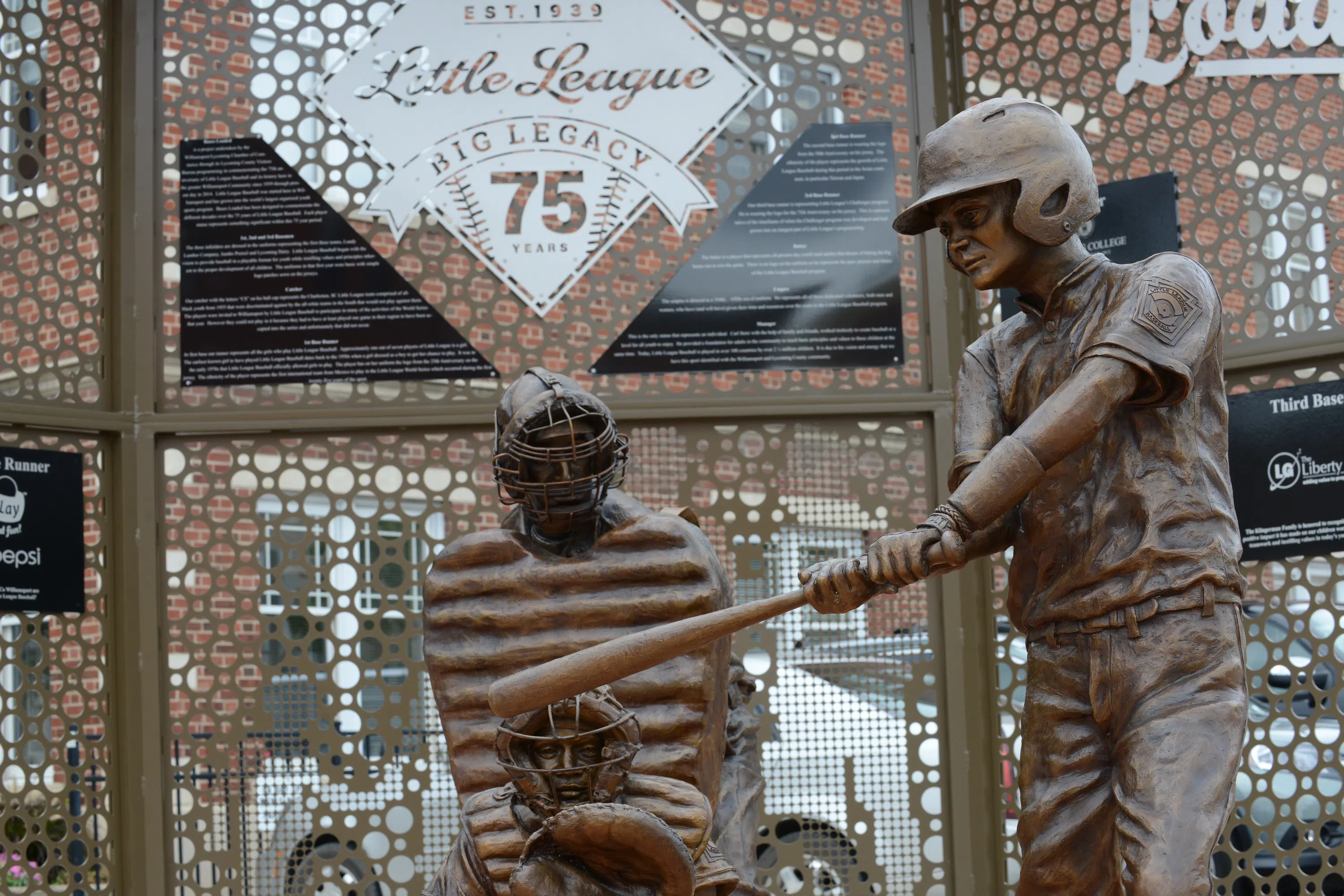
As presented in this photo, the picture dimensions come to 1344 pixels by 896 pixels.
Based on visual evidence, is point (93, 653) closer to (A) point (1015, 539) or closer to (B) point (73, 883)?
(B) point (73, 883)

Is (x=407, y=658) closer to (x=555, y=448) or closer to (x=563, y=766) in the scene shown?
(x=555, y=448)

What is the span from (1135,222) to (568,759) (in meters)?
3.10

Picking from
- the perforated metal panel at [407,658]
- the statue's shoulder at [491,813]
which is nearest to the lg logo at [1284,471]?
the perforated metal panel at [407,658]

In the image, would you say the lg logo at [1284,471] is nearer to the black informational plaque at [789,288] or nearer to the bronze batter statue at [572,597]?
the black informational plaque at [789,288]

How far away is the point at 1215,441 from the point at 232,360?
3.58 m

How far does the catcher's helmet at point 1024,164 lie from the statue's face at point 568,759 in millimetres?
1271

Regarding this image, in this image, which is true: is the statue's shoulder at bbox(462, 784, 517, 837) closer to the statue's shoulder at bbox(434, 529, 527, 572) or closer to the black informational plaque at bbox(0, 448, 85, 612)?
the statue's shoulder at bbox(434, 529, 527, 572)

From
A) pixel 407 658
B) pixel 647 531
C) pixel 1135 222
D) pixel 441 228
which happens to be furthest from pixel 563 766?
pixel 1135 222

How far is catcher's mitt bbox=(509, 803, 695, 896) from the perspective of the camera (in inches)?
117

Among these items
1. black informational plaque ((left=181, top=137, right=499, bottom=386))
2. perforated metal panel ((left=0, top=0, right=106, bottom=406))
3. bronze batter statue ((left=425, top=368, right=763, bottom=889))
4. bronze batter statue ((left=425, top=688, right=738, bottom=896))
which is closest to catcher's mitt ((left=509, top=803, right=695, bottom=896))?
bronze batter statue ((left=425, top=688, right=738, bottom=896))

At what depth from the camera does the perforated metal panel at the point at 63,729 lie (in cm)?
516

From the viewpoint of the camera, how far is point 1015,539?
10.3 feet

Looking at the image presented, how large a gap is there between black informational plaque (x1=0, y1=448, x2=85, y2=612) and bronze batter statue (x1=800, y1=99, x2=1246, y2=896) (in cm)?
332

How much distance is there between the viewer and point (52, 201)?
5.46 meters
